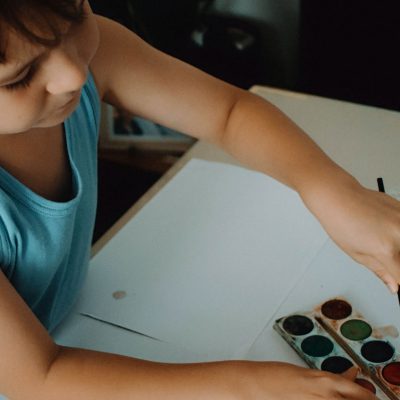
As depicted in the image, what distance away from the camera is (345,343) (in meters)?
0.63

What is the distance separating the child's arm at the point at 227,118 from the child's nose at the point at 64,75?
23cm

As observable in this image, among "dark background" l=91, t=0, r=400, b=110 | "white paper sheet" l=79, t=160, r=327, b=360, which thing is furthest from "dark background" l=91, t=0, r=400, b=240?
"white paper sheet" l=79, t=160, r=327, b=360

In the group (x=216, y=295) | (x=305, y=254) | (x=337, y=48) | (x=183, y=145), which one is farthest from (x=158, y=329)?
(x=337, y=48)

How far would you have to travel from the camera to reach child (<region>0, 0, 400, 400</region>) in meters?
0.52

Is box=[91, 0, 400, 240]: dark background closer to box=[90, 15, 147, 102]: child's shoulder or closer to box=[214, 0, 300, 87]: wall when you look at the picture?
box=[214, 0, 300, 87]: wall

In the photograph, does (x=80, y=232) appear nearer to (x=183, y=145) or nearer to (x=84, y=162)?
(x=84, y=162)

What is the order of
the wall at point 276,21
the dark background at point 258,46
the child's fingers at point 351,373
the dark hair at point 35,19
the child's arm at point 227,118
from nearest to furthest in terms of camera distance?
the dark hair at point 35,19
the child's fingers at point 351,373
the child's arm at point 227,118
the dark background at point 258,46
the wall at point 276,21

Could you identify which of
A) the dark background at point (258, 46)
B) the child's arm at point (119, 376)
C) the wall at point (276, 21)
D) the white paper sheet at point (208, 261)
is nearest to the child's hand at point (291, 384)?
the child's arm at point (119, 376)

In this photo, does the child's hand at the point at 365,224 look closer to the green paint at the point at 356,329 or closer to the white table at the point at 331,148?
the green paint at the point at 356,329

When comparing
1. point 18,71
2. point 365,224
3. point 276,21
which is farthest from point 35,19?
point 276,21

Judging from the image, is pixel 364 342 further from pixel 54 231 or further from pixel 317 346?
pixel 54 231

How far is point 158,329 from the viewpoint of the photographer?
2.22ft

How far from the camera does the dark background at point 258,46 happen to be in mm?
1649

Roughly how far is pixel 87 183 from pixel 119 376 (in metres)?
0.24
